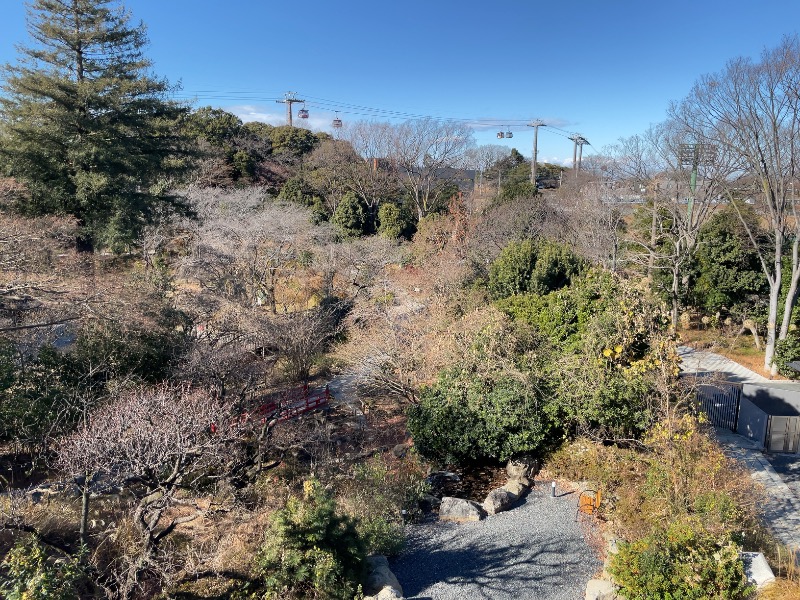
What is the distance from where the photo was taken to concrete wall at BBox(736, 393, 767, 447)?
10.3m

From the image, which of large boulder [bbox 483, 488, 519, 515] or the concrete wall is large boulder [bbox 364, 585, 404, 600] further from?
the concrete wall

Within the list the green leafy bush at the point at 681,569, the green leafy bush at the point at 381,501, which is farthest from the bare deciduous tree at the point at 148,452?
the green leafy bush at the point at 681,569

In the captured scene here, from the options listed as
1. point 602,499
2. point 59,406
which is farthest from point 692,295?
point 59,406

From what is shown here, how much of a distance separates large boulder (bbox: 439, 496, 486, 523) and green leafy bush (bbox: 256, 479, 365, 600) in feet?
7.33

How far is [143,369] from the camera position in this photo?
10273 mm

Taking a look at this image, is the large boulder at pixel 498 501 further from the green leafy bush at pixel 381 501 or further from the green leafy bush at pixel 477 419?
the green leafy bush at pixel 381 501

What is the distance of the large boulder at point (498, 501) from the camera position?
7867mm

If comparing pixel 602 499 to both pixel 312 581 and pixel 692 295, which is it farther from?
pixel 692 295

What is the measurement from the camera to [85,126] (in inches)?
533

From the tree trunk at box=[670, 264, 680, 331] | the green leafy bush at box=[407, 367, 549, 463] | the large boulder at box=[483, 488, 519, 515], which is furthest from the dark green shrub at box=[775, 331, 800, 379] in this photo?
the large boulder at box=[483, 488, 519, 515]

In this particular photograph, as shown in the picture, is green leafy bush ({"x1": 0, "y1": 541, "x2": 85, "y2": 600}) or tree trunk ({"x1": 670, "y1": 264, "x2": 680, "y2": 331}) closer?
green leafy bush ({"x1": 0, "y1": 541, "x2": 85, "y2": 600})

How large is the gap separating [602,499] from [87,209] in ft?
46.4

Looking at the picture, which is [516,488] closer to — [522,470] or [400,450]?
[522,470]

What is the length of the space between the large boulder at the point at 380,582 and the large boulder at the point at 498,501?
6.87 ft
